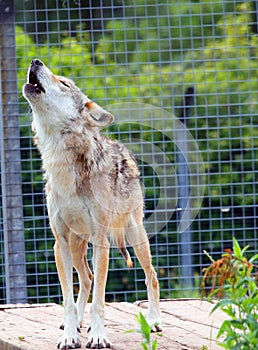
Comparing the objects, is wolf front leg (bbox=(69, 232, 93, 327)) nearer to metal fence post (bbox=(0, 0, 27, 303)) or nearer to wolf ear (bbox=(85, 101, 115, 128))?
wolf ear (bbox=(85, 101, 115, 128))

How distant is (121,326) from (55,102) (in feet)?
4.98

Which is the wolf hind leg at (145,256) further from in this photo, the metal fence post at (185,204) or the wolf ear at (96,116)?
the metal fence post at (185,204)

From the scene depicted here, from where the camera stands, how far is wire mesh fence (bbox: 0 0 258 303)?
761 centimetres

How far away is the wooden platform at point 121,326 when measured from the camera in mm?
5273

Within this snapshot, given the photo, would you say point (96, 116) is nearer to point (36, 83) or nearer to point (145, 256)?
point (36, 83)

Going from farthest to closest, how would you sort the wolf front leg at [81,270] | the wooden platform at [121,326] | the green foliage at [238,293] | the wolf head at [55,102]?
the wolf front leg at [81,270] → the wolf head at [55,102] → the wooden platform at [121,326] → the green foliage at [238,293]

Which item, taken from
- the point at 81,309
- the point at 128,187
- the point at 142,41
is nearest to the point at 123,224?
the point at 128,187

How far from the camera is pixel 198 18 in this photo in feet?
27.5

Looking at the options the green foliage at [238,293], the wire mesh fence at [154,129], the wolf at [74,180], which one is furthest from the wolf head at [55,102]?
the wire mesh fence at [154,129]

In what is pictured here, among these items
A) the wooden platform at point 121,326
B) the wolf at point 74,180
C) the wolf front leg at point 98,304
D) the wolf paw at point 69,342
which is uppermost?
the wolf at point 74,180

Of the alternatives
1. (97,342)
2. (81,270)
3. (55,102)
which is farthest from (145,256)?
(55,102)

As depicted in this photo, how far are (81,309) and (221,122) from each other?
3.05 metres

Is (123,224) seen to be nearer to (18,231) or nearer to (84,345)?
(84,345)

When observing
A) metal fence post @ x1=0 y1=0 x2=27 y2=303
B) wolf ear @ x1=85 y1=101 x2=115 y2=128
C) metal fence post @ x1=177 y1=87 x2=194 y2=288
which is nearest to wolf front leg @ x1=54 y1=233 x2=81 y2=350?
wolf ear @ x1=85 y1=101 x2=115 y2=128
